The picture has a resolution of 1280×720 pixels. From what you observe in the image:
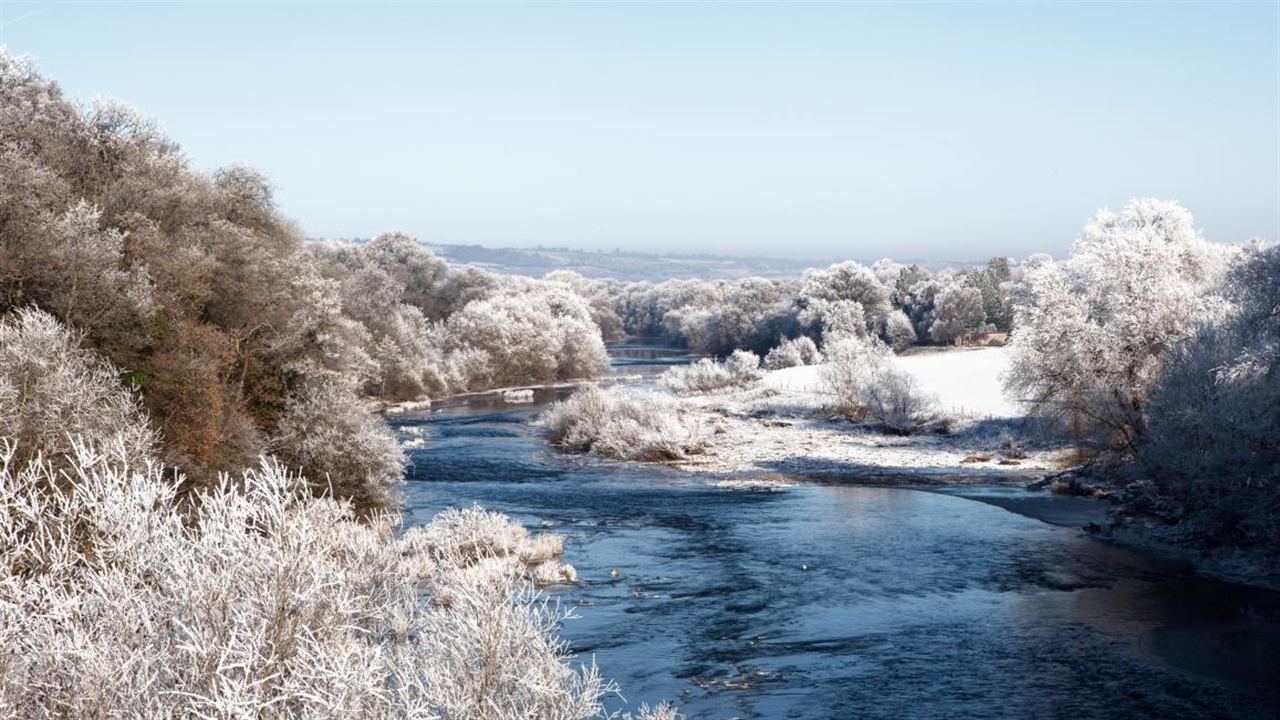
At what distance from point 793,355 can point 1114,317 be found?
42.0m

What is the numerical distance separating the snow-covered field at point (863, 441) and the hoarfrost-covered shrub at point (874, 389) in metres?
1.05

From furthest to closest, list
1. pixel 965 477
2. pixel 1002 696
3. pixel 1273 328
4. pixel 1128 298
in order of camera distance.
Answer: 1. pixel 965 477
2. pixel 1128 298
3. pixel 1273 328
4. pixel 1002 696

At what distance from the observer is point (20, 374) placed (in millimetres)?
17266

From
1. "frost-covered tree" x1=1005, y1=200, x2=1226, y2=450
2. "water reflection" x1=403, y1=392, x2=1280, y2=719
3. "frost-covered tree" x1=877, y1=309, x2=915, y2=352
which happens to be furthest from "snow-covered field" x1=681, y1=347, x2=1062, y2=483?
"frost-covered tree" x1=877, y1=309, x2=915, y2=352

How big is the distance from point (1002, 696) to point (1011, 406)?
1316 inches

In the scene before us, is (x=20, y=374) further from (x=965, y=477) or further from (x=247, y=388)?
(x=965, y=477)

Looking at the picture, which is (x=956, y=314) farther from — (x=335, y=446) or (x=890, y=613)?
(x=890, y=613)

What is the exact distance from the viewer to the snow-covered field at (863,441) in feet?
130

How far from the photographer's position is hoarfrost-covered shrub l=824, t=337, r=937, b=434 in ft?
161

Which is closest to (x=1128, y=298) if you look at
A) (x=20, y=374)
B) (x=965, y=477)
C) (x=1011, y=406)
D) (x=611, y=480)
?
(x=965, y=477)

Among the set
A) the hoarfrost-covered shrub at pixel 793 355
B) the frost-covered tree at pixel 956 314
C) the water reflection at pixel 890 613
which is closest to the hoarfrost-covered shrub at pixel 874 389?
the water reflection at pixel 890 613

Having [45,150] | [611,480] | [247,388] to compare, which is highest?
[45,150]

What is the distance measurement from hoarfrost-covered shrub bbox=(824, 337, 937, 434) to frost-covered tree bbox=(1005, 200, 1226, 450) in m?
10.5

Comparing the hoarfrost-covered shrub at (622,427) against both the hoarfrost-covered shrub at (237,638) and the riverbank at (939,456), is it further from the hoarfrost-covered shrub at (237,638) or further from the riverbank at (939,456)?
the hoarfrost-covered shrub at (237,638)
